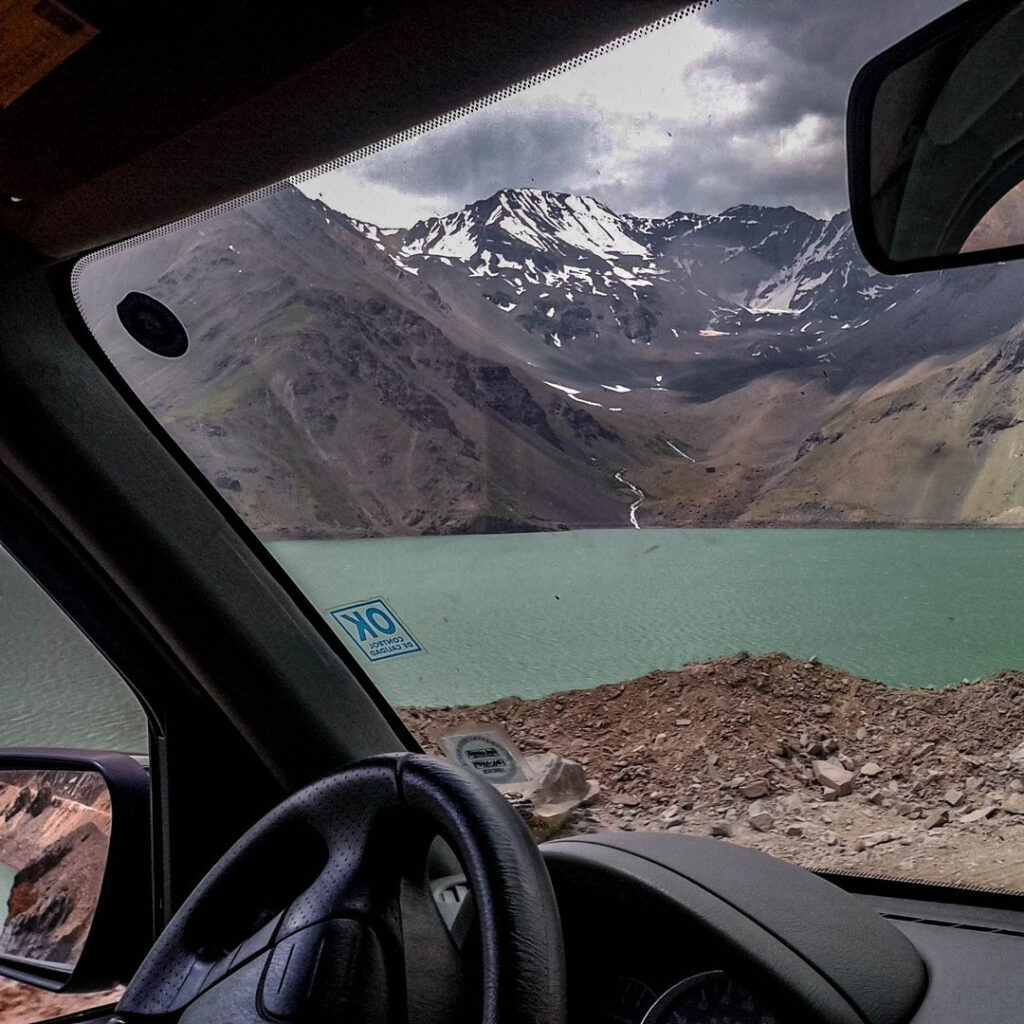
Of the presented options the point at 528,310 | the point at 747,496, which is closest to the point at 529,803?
the point at 747,496

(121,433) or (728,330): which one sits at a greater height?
(121,433)

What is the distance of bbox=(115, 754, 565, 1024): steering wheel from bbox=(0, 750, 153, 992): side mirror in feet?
3.18

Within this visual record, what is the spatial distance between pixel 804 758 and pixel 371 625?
1.18 metres

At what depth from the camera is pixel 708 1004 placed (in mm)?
1703

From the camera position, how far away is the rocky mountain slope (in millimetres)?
2057

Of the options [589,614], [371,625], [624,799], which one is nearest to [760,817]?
[624,799]

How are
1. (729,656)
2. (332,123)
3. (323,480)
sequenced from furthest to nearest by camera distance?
(323,480) < (729,656) < (332,123)

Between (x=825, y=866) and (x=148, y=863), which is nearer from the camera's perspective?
(x=825, y=866)

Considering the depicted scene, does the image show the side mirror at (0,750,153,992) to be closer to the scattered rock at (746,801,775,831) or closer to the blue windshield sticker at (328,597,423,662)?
the blue windshield sticker at (328,597,423,662)

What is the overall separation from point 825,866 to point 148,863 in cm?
177

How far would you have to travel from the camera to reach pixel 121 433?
2436 mm

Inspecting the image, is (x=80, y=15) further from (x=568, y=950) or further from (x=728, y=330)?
(x=568, y=950)

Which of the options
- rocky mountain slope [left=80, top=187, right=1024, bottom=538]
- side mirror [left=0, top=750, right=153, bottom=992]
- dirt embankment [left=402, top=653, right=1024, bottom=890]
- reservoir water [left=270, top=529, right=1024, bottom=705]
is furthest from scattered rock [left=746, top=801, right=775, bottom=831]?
side mirror [left=0, top=750, right=153, bottom=992]

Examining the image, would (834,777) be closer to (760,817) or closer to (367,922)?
(760,817)
